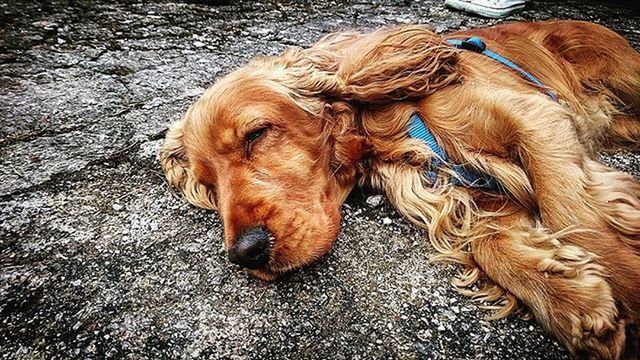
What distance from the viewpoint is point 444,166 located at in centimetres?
209

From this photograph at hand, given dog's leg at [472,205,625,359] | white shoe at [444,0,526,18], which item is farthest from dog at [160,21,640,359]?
white shoe at [444,0,526,18]

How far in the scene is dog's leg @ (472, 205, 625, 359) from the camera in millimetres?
1406

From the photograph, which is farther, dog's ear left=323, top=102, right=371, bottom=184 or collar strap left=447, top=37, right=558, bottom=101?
collar strap left=447, top=37, right=558, bottom=101

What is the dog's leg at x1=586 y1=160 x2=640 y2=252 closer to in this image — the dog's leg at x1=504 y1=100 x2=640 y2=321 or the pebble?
the dog's leg at x1=504 y1=100 x2=640 y2=321

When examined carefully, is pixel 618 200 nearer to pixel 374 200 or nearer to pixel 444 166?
pixel 444 166

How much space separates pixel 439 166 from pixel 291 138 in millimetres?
627

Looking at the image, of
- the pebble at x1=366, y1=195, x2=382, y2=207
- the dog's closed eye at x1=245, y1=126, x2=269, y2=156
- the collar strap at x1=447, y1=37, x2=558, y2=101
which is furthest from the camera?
the collar strap at x1=447, y1=37, x2=558, y2=101

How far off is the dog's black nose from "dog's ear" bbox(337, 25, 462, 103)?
853mm

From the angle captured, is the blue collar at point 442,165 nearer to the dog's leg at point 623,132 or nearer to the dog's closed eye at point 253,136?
the dog's closed eye at point 253,136

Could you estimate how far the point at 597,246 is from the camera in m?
1.58

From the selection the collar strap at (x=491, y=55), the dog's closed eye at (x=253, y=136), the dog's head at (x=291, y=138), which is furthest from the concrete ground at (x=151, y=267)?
the collar strap at (x=491, y=55)

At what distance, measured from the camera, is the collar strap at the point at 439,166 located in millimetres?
2041

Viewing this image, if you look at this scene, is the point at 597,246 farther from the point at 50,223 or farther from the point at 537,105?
the point at 50,223

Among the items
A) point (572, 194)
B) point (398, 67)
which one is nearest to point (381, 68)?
point (398, 67)
